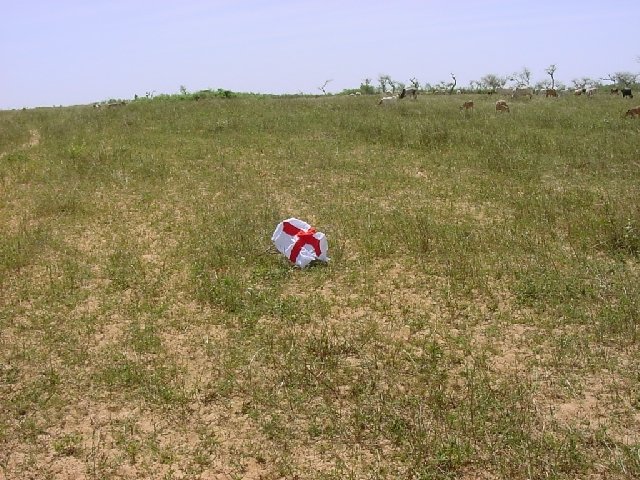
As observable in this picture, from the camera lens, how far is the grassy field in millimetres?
3604

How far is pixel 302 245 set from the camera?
22.3ft

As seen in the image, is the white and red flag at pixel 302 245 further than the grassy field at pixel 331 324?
Yes

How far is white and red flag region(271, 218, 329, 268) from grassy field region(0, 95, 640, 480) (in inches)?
6.9

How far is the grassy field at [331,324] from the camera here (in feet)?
11.8

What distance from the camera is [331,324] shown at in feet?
17.4

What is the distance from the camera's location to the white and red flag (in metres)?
6.77

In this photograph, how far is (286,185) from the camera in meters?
10.8

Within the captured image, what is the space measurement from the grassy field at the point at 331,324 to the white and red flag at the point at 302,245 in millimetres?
176

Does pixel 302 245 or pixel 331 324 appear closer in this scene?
pixel 331 324

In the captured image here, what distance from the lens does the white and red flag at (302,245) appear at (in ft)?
22.2

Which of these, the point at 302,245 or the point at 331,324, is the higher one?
the point at 302,245

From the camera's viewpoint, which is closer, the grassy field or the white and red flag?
the grassy field

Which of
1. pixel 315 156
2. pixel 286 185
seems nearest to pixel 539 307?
pixel 286 185

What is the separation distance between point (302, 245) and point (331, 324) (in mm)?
1712
